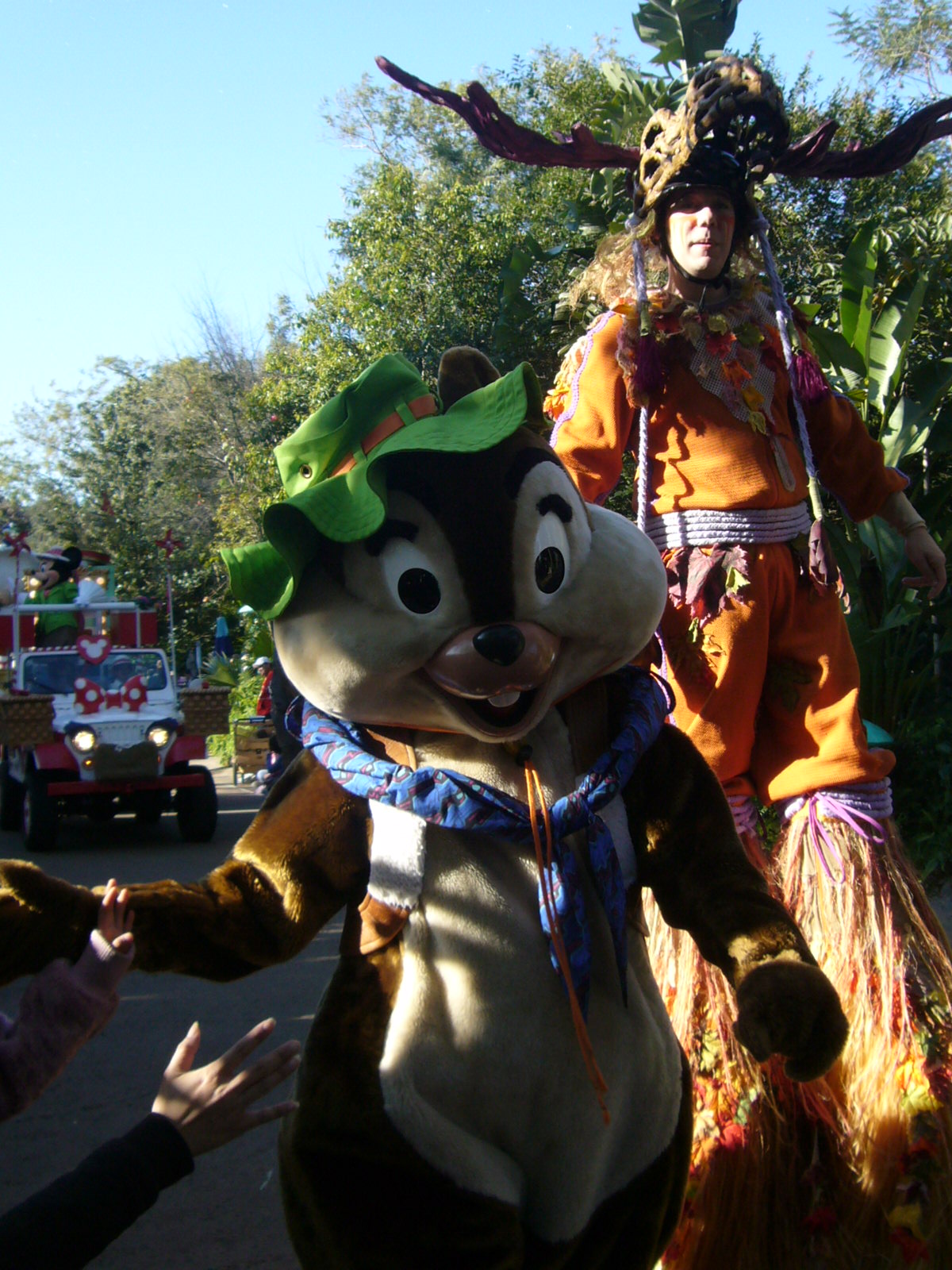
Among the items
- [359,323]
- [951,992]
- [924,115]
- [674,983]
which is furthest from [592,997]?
[359,323]

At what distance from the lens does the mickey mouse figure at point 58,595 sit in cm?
938

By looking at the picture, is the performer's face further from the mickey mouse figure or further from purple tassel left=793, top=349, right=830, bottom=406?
the mickey mouse figure

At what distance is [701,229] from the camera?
2.45 m

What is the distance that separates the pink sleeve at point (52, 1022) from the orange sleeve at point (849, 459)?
1.79 meters

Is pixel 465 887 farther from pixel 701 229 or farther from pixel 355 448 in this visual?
pixel 701 229

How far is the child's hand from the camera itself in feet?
5.05

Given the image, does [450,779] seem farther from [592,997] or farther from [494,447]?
[494,447]

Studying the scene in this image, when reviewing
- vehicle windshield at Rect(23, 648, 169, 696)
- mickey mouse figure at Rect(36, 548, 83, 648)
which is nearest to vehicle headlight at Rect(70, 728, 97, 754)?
vehicle windshield at Rect(23, 648, 169, 696)

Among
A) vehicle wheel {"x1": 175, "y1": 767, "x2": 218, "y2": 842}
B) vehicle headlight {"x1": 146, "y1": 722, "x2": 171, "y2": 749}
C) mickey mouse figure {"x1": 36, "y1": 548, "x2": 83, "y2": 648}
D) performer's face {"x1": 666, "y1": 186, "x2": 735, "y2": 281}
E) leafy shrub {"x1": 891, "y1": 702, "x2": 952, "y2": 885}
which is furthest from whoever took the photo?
mickey mouse figure {"x1": 36, "y1": 548, "x2": 83, "y2": 648}

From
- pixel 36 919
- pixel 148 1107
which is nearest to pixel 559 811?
pixel 36 919

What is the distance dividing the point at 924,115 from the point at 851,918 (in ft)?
5.56

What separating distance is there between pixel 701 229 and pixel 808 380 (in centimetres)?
38

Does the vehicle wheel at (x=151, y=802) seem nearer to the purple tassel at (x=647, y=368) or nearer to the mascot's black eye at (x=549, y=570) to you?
the purple tassel at (x=647, y=368)

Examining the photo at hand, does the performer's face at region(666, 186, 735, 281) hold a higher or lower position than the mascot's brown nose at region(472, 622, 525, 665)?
higher
